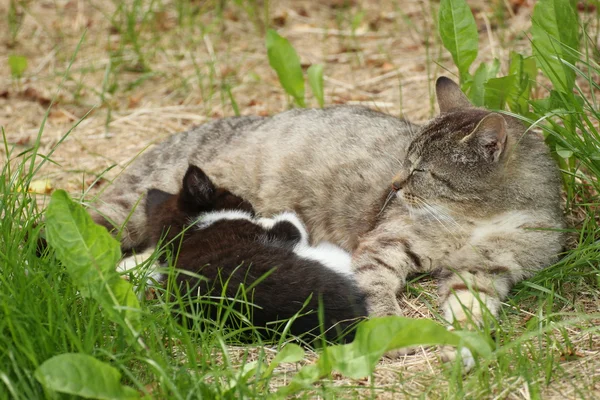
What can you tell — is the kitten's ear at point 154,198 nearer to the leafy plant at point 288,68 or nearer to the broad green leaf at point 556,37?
the leafy plant at point 288,68

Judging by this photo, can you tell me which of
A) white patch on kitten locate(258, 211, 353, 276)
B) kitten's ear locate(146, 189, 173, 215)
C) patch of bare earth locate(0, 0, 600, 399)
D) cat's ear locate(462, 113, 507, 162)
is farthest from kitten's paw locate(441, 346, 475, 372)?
patch of bare earth locate(0, 0, 600, 399)

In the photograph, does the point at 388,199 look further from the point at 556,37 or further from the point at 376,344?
the point at 376,344

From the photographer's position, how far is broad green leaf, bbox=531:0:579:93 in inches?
155

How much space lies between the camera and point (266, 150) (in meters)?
4.59

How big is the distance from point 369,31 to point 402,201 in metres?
3.76

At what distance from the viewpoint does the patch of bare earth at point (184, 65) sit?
585 cm

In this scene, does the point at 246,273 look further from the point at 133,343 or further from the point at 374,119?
the point at 374,119

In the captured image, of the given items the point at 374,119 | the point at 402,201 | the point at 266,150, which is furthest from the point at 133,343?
the point at 374,119

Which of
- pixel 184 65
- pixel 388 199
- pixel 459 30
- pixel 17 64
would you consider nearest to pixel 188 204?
pixel 388 199

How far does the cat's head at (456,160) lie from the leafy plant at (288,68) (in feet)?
4.47

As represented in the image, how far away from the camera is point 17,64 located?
6230 mm

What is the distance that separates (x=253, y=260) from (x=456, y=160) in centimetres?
116

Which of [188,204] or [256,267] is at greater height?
[188,204]

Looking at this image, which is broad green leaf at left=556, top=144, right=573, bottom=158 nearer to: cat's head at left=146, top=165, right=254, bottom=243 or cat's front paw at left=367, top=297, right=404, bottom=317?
cat's front paw at left=367, top=297, right=404, bottom=317
